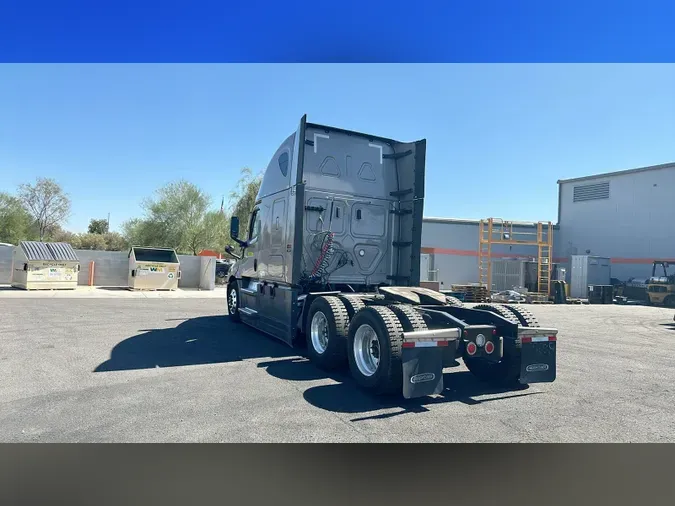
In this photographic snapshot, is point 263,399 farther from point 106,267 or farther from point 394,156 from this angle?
point 106,267

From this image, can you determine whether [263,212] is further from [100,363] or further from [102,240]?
[102,240]

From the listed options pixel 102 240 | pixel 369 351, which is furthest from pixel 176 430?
pixel 102 240

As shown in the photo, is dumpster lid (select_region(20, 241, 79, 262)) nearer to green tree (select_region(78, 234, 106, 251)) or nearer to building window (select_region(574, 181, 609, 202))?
green tree (select_region(78, 234, 106, 251))

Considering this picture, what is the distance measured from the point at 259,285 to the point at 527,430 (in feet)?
21.1

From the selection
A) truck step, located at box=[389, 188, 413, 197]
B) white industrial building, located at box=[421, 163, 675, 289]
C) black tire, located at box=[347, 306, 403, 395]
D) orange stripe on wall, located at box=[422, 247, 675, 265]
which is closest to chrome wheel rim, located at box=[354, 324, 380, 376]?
black tire, located at box=[347, 306, 403, 395]

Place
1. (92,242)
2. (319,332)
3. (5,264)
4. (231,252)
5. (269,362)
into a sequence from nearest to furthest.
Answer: (319,332)
(269,362)
(231,252)
(5,264)
(92,242)

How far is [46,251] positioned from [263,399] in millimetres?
20045

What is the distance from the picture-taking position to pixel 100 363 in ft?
25.4

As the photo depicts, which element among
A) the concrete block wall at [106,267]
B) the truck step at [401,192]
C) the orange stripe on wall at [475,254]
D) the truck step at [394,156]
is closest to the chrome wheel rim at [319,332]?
the truck step at [401,192]

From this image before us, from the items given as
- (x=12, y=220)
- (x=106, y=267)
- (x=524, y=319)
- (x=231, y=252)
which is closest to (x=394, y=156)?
(x=524, y=319)

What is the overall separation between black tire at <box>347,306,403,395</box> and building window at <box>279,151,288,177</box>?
387cm

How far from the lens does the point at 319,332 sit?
7.92 m

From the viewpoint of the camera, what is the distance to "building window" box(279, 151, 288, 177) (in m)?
9.20
